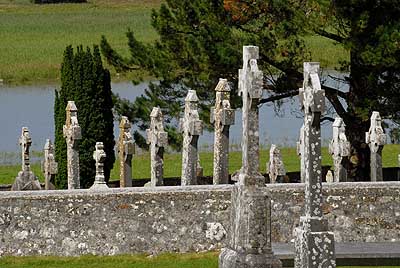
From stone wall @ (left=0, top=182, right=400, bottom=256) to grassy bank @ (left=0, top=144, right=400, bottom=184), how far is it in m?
11.2

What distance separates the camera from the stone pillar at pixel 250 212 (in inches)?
795

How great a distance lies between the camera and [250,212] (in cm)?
2033

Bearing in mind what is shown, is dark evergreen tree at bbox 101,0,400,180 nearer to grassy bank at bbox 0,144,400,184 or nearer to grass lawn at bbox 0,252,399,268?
grassy bank at bbox 0,144,400,184

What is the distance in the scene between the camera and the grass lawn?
2381 cm

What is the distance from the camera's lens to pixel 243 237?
66.6ft

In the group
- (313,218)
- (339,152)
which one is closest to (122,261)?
(339,152)

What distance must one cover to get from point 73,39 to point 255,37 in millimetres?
40648

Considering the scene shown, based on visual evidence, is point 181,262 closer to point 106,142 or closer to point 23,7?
point 106,142

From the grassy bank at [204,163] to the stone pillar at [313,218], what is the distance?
668 inches

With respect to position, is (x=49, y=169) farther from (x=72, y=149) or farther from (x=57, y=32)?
(x=57, y=32)

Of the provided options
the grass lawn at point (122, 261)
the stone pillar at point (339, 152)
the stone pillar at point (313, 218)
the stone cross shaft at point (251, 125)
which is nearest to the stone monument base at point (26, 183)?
the stone pillar at point (339, 152)

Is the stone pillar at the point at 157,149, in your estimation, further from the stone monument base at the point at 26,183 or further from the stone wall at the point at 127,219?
the stone wall at the point at 127,219

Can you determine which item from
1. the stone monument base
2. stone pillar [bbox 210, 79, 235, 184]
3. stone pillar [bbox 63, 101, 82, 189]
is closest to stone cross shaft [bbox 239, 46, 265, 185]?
stone pillar [bbox 210, 79, 235, 184]

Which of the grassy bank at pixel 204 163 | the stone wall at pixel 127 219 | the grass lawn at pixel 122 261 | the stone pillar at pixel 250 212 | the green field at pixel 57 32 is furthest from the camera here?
the green field at pixel 57 32
